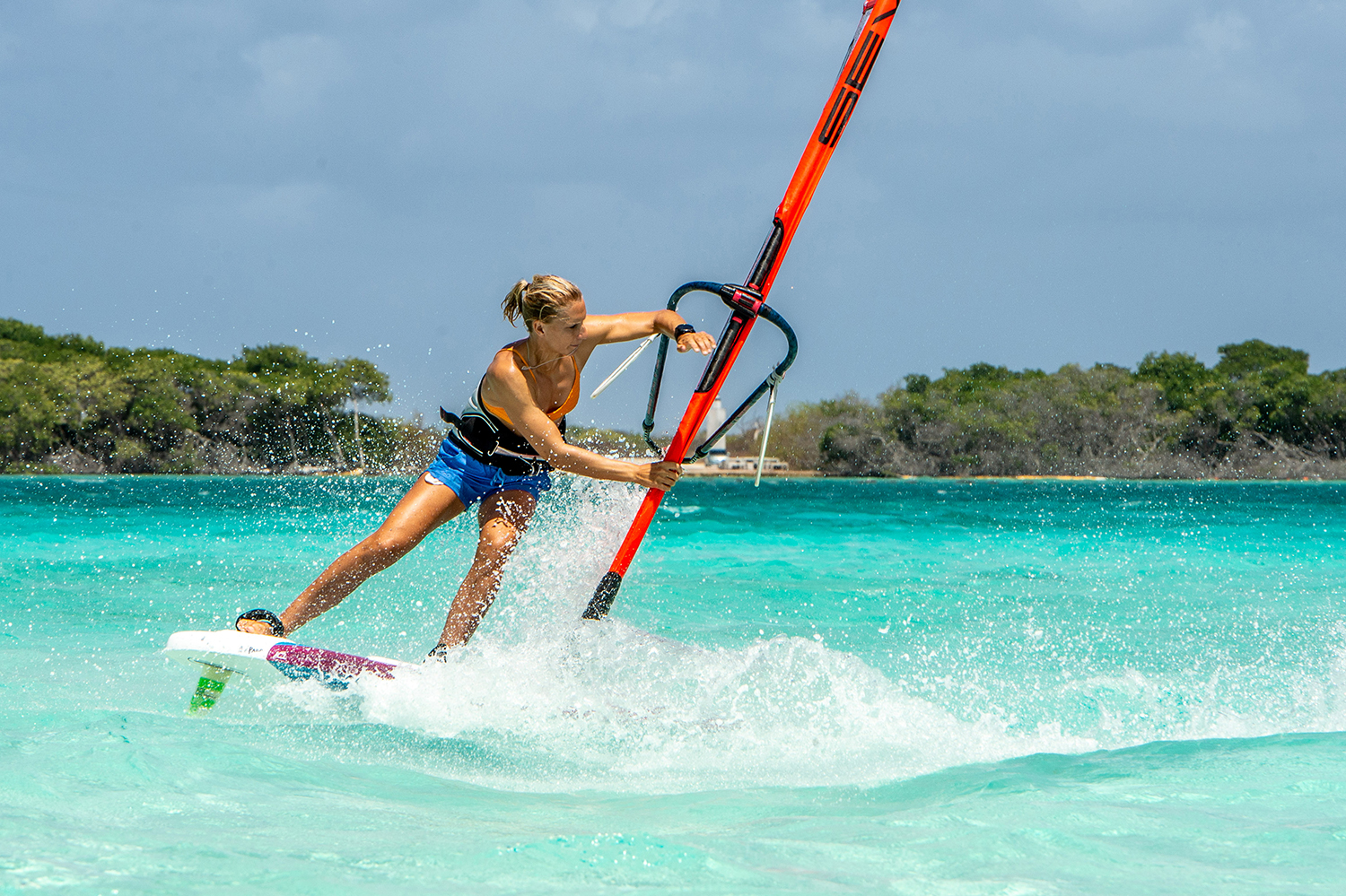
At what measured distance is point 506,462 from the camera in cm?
411

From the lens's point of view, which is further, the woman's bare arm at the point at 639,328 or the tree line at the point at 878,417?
the tree line at the point at 878,417

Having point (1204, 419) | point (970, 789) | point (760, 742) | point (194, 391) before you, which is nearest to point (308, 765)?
point (760, 742)

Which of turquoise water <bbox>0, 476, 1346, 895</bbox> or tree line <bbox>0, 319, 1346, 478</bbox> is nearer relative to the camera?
turquoise water <bbox>0, 476, 1346, 895</bbox>

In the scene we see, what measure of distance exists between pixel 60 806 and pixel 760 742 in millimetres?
2090

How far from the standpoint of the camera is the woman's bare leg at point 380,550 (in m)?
4.01

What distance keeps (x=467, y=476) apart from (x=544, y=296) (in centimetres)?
84

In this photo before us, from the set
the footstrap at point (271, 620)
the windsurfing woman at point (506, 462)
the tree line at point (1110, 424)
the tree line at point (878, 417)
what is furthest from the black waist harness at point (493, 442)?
the tree line at point (1110, 424)

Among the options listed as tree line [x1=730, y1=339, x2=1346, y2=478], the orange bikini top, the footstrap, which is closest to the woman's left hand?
the orange bikini top

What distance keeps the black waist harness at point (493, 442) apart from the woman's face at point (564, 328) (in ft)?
1.27

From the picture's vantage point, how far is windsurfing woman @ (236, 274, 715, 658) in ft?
12.3

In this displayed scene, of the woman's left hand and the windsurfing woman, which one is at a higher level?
the woman's left hand

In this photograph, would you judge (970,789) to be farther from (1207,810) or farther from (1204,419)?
(1204,419)

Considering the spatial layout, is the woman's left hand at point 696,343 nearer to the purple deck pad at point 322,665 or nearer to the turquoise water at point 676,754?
the turquoise water at point 676,754

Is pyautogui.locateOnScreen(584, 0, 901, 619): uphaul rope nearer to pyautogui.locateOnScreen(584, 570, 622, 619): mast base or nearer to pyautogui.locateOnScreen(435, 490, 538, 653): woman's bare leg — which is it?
pyautogui.locateOnScreen(584, 570, 622, 619): mast base
